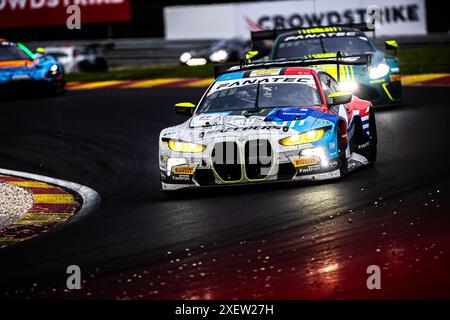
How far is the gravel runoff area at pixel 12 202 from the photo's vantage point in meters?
10.8

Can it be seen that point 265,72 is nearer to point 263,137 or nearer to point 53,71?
point 263,137

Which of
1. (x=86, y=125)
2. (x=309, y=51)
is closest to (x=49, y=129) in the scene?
(x=86, y=125)

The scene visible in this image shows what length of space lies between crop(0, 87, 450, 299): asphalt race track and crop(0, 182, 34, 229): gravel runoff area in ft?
2.51

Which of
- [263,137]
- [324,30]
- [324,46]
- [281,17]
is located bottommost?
[281,17]

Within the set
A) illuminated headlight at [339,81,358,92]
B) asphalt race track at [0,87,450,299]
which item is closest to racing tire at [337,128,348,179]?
asphalt race track at [0,87,450,299]

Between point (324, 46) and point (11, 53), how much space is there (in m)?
8.10

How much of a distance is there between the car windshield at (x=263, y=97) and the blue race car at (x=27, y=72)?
11552 millimetres

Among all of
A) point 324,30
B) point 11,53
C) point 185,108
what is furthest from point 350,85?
point 11,53

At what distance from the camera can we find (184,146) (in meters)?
11.2

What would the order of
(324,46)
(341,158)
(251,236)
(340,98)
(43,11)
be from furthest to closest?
(43,11), (324,46), (340,98), (341,158), (251,236)

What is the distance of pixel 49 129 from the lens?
18.3m

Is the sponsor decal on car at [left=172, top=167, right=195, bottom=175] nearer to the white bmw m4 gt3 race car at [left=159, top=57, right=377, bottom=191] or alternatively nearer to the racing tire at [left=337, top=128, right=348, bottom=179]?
the white bmw m4 gt3 race car at [left=159, top=57, right=377, bottom=191]

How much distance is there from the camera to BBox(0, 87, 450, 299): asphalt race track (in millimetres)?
7312

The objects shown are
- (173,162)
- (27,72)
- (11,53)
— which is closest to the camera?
(173,162)
